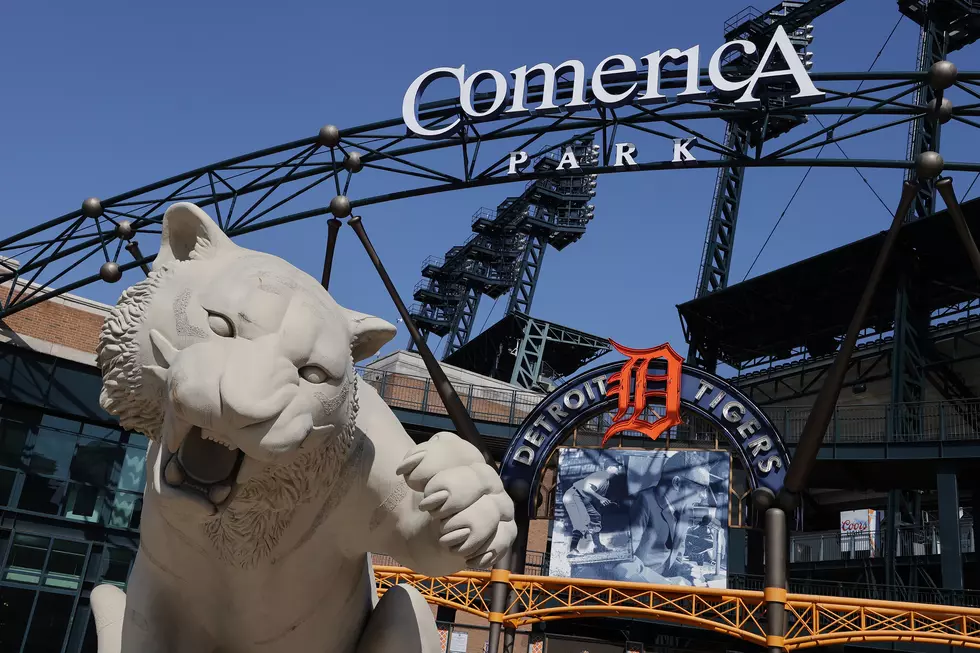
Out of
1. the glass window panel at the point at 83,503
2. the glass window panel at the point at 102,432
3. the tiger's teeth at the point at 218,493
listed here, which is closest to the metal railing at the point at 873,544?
the glass window panel at the point at 102,432

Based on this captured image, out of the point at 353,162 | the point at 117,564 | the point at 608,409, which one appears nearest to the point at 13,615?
the point at 117,564

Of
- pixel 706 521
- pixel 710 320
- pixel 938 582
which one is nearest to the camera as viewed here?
pixel 706 521

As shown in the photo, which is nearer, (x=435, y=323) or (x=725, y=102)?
(x=725, y=102)

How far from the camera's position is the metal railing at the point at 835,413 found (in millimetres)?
23469

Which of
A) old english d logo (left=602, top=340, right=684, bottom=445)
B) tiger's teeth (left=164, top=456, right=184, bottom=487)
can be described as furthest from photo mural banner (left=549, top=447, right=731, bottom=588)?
tiger's teeth (left=164, top=456, right=184, bottom=487)

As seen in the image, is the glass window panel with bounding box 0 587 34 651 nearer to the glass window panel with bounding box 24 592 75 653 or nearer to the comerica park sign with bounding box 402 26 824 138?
the glass window panel with bounding box 24 592 75 653

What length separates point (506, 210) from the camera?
46.7 meters

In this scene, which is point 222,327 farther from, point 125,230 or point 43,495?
point 43,495

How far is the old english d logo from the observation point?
19.2m

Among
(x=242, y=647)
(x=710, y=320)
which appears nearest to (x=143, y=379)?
(x=242, y=647)

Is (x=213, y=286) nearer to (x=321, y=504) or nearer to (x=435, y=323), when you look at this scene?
(x=321, y=504)

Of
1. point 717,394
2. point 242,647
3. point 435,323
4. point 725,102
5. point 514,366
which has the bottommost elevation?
point 242,647

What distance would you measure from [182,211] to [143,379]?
2.18 feet

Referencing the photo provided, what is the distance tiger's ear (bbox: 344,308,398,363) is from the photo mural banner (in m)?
18.1
